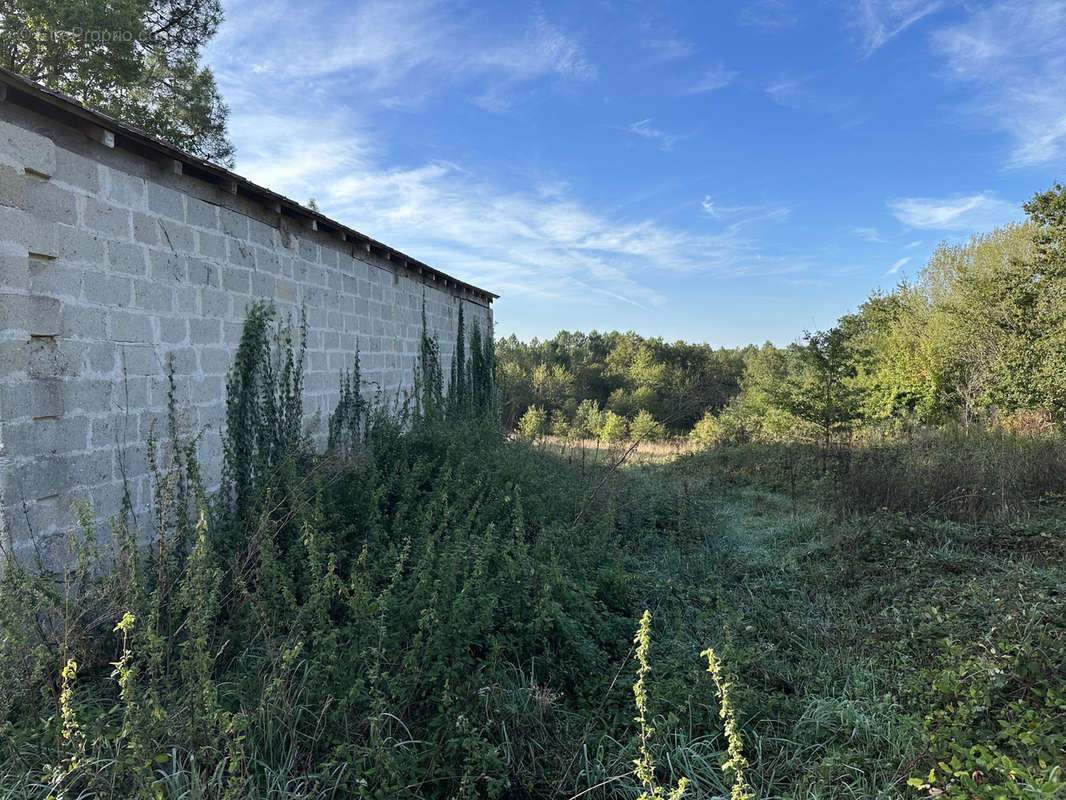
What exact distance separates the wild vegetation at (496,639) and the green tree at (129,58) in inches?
374

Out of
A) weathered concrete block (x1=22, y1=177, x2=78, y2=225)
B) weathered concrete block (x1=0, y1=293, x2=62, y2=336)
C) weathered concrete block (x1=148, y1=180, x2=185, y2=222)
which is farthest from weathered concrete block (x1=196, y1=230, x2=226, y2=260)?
weathered concrete block (x1=0, y1=293, x2=62, y2=336)

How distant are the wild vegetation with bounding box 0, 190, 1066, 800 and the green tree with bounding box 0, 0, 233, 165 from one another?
9.49 meters

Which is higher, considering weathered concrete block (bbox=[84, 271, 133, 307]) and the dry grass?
weathered concrete block (bbox=[84, 271, 133, 307])

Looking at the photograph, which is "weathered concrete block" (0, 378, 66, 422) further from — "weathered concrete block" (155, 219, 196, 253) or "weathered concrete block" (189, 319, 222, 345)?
"weathered concrete block" (155, 219, 196, 253)

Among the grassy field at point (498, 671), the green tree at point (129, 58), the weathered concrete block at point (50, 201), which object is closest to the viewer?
the grassy field at point (498, 671)

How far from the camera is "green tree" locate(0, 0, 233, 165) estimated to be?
33.9ft

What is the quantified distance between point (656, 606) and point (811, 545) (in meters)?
2.59

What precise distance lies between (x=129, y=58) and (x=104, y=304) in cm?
1149

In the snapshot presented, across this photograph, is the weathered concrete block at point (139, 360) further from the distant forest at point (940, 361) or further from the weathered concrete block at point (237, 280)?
the distant forest at point (940, 361)

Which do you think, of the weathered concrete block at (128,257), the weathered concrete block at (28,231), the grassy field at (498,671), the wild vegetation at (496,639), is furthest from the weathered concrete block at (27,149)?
the grassy field at (498,671)

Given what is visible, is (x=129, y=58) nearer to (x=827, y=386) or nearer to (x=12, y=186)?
(x=12, y=186)

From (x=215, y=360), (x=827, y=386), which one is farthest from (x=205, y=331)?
(x=827, y=386)

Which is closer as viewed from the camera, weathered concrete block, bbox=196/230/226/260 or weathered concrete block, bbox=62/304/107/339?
weathered concrete block, bbox=62/304/107/339

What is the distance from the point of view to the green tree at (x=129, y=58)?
1033cm
